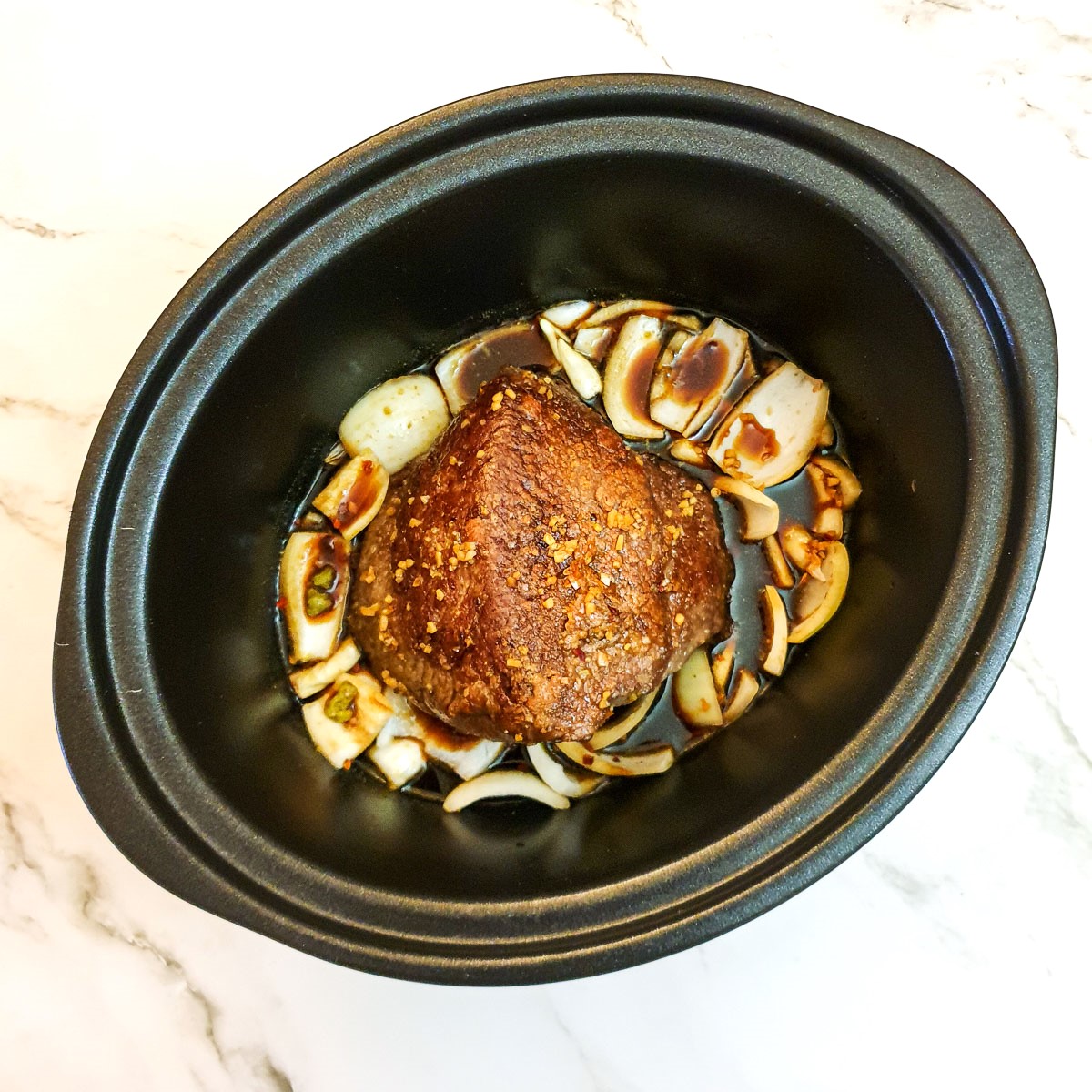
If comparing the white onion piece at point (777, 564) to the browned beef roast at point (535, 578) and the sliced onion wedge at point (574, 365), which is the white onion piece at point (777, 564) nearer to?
the browned beef roast at point (535, 578)

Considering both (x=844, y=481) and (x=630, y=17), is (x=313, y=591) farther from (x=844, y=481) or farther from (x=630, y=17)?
(x=630, y=17)

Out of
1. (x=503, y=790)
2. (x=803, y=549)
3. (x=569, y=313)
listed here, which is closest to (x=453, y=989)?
(x=503, y=790)

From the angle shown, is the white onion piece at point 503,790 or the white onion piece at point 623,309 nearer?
the white onion piece at point 503,790

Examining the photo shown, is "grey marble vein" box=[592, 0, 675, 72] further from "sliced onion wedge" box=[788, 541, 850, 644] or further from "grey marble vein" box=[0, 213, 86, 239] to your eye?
"grey marble vein" box=[0, 213, 86, 239]

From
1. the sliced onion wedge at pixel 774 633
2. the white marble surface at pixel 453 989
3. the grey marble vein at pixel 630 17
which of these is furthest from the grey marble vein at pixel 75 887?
A: the grey marble vein at pixel 630 17

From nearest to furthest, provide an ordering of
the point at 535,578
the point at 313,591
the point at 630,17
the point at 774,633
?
the point at 535,578, the point at 774,633, the point at 313,591, the point at 630,17

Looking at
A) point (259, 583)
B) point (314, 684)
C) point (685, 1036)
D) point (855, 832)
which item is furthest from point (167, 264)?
point (685, 1036)
